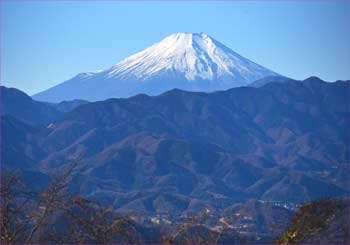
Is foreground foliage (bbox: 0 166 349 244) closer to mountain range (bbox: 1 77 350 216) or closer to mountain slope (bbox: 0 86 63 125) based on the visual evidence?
mountain range (bbox: 1 77 350 216)

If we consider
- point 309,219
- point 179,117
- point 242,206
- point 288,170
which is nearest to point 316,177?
point 288,170

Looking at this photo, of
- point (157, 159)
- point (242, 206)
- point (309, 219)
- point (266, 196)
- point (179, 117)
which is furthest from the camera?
point (179, 117)

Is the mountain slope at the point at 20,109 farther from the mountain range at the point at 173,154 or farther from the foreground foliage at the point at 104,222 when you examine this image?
the foreground foliage at the point at 104,222

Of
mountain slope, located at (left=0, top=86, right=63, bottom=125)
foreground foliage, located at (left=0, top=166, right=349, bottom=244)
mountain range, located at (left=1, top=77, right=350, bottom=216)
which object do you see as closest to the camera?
foreground foliage, located at (left=0, top=166, right=349, bottom=244)

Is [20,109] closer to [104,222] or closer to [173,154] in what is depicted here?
[173,154]

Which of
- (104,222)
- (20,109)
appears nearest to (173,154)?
(20,109)

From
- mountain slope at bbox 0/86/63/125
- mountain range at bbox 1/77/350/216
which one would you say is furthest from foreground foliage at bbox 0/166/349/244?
mountain slope at bbox 0/86/63/125

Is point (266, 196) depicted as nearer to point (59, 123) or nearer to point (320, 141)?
point (320, 141)

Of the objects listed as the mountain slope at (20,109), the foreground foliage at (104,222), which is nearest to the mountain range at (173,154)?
the mountain slope at (20,109)
